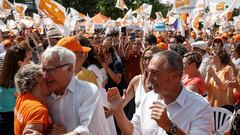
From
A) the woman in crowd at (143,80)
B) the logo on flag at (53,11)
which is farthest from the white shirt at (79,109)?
the logo on flag at (53,11)

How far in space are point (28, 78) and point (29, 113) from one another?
42cm

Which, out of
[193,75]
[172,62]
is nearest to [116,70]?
[193,75]

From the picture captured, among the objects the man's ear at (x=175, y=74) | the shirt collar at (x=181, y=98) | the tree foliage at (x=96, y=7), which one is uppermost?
the man's ear at (x=175, y=74)

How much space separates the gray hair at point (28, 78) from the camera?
13.1ft

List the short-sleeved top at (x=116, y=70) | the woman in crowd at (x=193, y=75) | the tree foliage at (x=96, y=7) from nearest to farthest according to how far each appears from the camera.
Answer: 1. the woman in crowd at (x=193, y=75)
2. the short-sleeved top at (x=116, y=70)
3. the tree foliage at (x=96, y=7)

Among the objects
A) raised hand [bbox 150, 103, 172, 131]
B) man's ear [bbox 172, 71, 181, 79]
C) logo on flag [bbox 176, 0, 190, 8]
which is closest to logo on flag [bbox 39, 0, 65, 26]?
logo on flag [bbox 176, 0, 190, 8]

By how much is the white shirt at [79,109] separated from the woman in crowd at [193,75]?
241 cm

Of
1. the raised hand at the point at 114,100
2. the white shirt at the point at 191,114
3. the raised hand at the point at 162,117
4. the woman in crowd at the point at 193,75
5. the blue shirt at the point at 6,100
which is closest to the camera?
the raised hand at the point at 162,117

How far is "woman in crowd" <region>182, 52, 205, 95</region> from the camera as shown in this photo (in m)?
6.06

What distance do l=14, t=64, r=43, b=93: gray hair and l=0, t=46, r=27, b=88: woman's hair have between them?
1.41m

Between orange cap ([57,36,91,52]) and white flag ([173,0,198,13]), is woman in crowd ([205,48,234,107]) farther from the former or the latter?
white flag ([173,0,198,13])

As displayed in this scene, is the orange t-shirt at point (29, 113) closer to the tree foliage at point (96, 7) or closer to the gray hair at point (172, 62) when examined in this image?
the gray hair at point (172, 62)

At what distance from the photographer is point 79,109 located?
12.2 feet

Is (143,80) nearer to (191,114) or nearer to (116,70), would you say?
(191,114)
